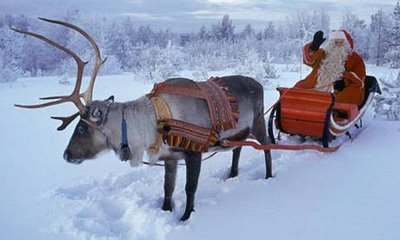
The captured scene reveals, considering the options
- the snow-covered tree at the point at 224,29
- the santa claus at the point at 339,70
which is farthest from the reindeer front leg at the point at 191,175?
A: the snow-covered tree at the point at 224,29

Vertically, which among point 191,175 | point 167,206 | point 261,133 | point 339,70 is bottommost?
point 167,206

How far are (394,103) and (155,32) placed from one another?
5794 centimetres

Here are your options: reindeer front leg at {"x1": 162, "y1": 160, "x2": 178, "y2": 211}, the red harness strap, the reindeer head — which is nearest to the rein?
the reindeer head

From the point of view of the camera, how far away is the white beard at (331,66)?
715 cm

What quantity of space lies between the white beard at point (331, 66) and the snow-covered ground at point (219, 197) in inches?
41.9

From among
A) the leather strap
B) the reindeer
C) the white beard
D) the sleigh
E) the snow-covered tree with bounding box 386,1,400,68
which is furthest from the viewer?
the snow-covered tree with bounding box 386,1,400,68

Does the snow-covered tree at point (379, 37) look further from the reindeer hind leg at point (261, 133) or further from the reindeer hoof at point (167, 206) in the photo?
the reindeer hoof at point (167, 206)

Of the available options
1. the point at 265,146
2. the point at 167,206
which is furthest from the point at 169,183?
the point at 265,146

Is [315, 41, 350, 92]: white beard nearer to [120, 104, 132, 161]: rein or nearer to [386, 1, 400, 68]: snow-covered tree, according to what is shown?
[120, 104, 132, 161]: rein

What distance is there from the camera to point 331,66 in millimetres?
7199

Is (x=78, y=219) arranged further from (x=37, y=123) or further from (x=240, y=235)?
(x=37, y=123)

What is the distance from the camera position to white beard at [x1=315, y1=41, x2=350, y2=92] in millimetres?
7148

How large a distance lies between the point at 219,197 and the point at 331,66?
356 cm

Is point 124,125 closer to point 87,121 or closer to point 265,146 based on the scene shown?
point 87,121
